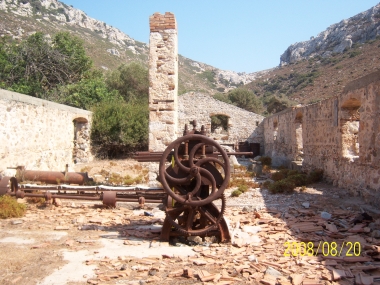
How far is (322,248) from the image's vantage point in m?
4.51

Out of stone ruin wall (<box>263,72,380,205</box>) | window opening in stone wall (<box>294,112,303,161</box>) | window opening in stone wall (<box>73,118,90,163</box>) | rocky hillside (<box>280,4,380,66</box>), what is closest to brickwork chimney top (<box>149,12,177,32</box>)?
stone ruin wall (<box>263,72,380,205</box>)

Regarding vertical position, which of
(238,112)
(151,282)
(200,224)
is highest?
(238,112)

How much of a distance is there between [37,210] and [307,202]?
19.7 feet

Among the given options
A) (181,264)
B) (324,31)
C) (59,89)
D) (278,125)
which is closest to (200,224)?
(181,264)

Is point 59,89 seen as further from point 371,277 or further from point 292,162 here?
point 371,277

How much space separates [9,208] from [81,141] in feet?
31.0

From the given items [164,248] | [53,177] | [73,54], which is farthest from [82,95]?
[164,248]

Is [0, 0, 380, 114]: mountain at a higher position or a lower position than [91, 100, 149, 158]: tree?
higher

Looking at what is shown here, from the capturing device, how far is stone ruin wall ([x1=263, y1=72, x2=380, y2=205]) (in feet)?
22.8

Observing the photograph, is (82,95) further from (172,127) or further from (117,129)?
(172,127)

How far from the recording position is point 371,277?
11.7 feet

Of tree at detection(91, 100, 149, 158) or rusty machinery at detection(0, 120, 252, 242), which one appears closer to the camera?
rusty machinery at detection(0, 120, 252, 242)

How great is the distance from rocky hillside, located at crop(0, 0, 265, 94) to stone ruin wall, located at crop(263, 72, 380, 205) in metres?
22.4

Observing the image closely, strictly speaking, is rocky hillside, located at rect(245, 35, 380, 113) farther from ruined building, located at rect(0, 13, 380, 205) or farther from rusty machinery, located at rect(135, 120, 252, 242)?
rusty machinery, located at rect(135, 120, 252, 242)
